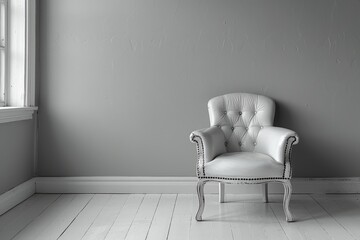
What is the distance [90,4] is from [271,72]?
1593mm

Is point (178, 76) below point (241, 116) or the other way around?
the other way around

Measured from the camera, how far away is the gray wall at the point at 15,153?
9.80ft

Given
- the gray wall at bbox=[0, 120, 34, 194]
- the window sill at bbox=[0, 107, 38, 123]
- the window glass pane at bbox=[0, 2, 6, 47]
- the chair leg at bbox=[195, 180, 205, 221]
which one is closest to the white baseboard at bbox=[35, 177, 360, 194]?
the gray wall at bbox=[0, 120, 34, 194]

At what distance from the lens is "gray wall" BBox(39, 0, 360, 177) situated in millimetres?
3504

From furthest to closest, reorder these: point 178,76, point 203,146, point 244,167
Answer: point 178,76
point 203,146
point 244,167

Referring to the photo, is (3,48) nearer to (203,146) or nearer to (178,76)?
(178,76)

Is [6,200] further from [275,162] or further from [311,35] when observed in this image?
[311,35]

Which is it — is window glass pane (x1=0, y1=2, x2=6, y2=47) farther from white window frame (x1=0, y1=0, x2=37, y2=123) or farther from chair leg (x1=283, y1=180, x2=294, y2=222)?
chair leg (x1=283, y1=180, x2=294, y2=222)

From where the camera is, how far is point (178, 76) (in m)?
3.54

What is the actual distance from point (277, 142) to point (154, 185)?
3.77 feet

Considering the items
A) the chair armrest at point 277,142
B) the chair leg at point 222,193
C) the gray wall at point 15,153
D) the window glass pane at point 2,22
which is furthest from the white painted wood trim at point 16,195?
the chair armrest at point 277,142

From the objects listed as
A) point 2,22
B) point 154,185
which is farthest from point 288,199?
point 2,22

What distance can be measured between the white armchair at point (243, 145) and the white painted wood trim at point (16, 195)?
133 cm

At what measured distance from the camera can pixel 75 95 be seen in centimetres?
357
